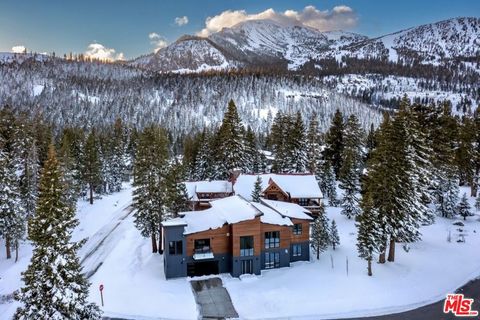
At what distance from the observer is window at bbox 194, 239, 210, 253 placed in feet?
107

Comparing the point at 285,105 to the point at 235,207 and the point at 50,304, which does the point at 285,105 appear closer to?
the point at 235,207

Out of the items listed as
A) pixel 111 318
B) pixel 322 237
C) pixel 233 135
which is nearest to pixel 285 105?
pixel 233 135

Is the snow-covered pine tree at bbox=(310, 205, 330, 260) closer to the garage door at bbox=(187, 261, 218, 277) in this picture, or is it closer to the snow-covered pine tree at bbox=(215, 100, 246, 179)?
the garage door at bbox=(187, 261, 218, 277)

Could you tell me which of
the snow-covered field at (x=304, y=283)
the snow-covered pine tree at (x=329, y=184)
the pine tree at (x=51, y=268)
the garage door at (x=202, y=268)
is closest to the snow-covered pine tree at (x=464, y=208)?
the snow-covered field at (x=304, y=283)

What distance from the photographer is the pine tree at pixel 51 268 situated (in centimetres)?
1850

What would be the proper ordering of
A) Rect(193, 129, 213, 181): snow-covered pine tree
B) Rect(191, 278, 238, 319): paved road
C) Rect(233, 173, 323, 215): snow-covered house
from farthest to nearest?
Rect(193, 129, 213, 181): snow-covered pine tree, Rect(233, 173, 323, 215): snow-covered house, Rect(191, 278, 238, 319): paved road

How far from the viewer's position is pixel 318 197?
4509cm

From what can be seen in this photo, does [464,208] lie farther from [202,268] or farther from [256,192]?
[202,268]

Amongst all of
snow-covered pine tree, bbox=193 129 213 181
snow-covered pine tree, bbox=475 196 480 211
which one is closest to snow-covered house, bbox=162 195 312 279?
snow-covered pine tree, bbox=475 196 480 211

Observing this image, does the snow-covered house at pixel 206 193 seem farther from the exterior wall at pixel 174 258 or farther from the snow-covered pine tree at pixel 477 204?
the snow-covered pine tree at pixel 477 204

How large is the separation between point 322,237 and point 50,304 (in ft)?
82.4

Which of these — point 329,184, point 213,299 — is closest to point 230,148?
point 329,184

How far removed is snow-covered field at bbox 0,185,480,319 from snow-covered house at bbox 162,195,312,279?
1.24m

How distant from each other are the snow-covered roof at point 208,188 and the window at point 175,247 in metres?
16.5
